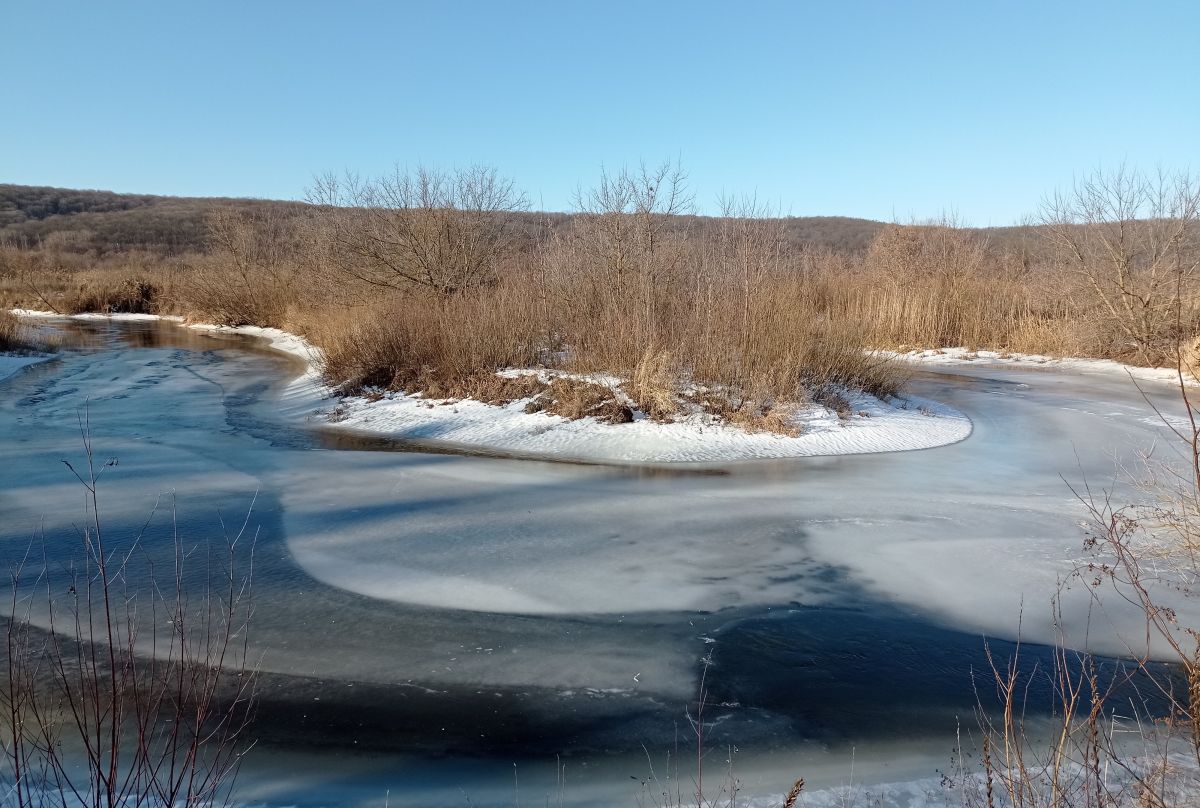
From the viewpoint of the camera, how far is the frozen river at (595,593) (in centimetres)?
356

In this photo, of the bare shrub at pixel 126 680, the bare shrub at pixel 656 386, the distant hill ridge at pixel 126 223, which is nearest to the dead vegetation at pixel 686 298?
the bare shrub at pixel 656 386

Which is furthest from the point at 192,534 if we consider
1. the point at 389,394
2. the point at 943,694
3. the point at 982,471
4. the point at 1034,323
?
the point at 1034,323

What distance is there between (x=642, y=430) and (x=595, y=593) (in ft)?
16.7

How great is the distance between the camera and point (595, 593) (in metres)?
5.37

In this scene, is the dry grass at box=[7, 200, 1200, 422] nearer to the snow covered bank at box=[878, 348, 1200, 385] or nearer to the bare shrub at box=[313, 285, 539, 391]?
the bare shrub at box=[313, 285, 539, 391]

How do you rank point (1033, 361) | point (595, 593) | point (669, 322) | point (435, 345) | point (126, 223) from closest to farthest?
point (595, 593)
point (669, 322)
point (435, 345)
point (1033, 361)
point (126, 223)

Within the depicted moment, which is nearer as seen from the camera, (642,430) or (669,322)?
(642,430)

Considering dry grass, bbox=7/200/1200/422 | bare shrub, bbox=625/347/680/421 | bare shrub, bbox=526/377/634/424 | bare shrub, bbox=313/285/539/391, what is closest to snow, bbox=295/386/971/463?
bare shrub, bbox=526/377/634/424

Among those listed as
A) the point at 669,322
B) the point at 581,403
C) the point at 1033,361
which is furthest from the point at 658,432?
the point at 1033,361

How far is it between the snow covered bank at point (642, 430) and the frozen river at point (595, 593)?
0.55 meters

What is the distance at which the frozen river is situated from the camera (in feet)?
11.7

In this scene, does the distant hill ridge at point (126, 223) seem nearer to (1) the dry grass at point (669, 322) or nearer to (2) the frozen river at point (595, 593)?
(1) the dry grass at point (669, 322)

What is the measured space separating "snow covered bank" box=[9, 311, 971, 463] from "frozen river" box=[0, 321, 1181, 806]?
1.82 ft

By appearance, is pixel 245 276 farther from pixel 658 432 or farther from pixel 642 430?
pixel 658 432
